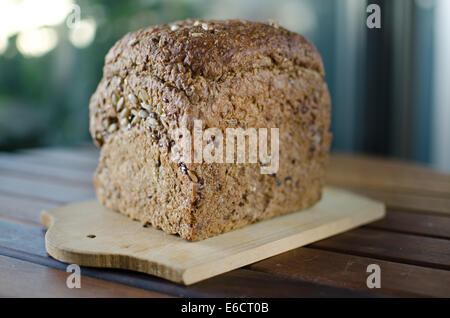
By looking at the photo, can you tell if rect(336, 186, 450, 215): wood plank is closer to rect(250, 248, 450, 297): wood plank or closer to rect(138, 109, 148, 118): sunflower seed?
rect(250, 248, 450, 297): wood plank

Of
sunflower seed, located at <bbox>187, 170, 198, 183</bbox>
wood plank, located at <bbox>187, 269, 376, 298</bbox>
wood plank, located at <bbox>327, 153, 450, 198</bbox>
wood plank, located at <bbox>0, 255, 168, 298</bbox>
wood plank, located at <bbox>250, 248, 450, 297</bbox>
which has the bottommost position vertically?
wood plank, located at <bbox>327, 153, 450, 198</bbox>

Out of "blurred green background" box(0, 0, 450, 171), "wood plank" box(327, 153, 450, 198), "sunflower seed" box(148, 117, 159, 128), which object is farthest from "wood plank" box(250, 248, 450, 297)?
"blurred green background" box(0, 0, 450, 171)

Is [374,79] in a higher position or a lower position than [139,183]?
higher

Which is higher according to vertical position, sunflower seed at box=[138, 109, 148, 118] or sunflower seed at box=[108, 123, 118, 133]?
sunflower seed at box=[138, 109, 148, 118]

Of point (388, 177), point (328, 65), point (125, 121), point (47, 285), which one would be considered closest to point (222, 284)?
point (47, 285)
